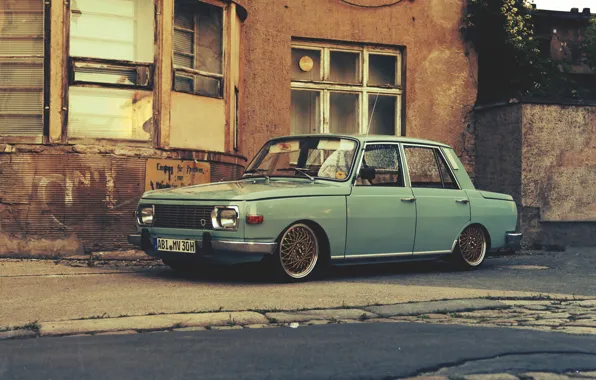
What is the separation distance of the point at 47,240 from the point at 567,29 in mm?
16895

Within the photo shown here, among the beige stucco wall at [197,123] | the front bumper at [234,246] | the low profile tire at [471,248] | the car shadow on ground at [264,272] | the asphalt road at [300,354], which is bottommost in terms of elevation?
the car shadow on ground at [264,272]

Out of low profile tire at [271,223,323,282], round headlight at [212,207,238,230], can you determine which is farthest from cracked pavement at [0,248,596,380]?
round headlight at [212,207,238,230]

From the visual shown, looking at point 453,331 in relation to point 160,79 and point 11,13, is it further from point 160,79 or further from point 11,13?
point 11,13

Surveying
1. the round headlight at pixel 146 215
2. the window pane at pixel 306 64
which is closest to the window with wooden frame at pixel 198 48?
the window pane at pixel 306 64

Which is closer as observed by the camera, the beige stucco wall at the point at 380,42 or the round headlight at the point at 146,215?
the round headlight at the point at 146,215

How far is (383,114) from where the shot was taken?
17.1 meters

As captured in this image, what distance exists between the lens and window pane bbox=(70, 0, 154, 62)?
12094 millimetres

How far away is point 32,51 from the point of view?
11906mm

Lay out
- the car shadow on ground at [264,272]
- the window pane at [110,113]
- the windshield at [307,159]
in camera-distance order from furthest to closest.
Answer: the window pane at [110,113]
the windshield at [307,159]
the car shadow on ground at [264,272]

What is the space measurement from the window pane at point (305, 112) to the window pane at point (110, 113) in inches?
172

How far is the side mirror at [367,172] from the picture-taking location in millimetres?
9508

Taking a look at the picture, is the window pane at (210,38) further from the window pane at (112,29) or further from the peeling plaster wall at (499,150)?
the peeling plaster wall at (499,150)

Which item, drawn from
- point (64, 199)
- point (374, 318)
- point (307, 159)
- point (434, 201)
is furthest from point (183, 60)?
point (374, 318)

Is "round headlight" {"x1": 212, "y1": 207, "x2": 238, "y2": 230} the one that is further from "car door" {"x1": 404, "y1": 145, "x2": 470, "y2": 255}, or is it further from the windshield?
A: "car door" {"x1": 404, "y1": 145, "x2": 470, "y2": 255}
